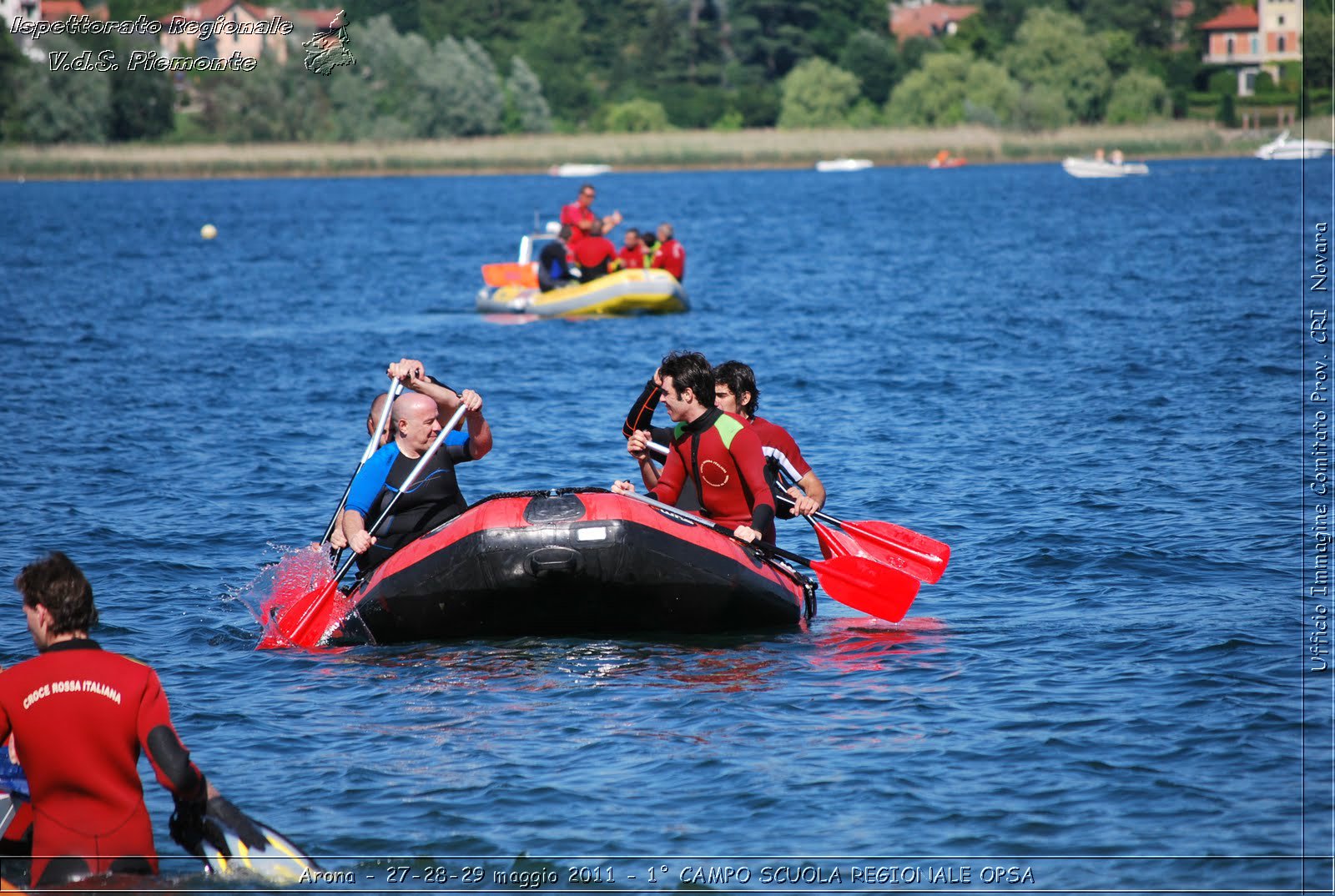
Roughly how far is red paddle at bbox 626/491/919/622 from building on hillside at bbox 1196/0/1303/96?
88.8m

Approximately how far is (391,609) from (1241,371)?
12.9 meters

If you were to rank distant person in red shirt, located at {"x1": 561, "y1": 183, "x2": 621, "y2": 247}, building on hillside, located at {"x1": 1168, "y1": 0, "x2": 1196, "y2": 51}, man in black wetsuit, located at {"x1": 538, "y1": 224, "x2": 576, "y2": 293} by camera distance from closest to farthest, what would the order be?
distant person in red shirt, located at {"x1": 561, "y1": 183, "x2": 621, "y2": 247}
man in black wetsuit, located at {"x1": 538, "y1": 224, "x2": 576, "y2": 293}
building on hillside, located at {"x1": 1168, "y1": 0, "x2": 1196, "y2": 51}

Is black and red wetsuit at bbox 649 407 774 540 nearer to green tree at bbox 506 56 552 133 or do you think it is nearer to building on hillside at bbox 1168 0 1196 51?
green tree at bbox 506 56 552 133

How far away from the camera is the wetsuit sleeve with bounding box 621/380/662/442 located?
349 inches

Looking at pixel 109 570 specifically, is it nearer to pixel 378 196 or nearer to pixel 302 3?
pixel 378 196

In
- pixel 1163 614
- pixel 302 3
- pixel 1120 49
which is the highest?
pixel 302 3

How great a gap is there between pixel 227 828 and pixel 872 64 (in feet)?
323

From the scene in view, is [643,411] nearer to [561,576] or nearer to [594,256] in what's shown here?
[561,576]

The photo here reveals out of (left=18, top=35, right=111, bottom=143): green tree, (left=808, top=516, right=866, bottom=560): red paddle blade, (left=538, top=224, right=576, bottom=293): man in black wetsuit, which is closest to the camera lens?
(left=808, top=516, right=866, bottom=560): red paddle blade

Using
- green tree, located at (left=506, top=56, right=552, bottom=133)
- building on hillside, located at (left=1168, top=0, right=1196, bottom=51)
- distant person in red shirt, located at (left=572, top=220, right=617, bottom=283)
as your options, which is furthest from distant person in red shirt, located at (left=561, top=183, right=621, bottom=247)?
building on hillside, located at (left=1168, top=0, right=1196, bottom=51)

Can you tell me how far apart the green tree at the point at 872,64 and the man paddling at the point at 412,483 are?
93.7 metres

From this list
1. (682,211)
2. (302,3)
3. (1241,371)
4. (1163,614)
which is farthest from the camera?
(302,3)

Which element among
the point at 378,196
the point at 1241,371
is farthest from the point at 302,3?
the point at 1241,371

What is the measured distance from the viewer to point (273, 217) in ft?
183
